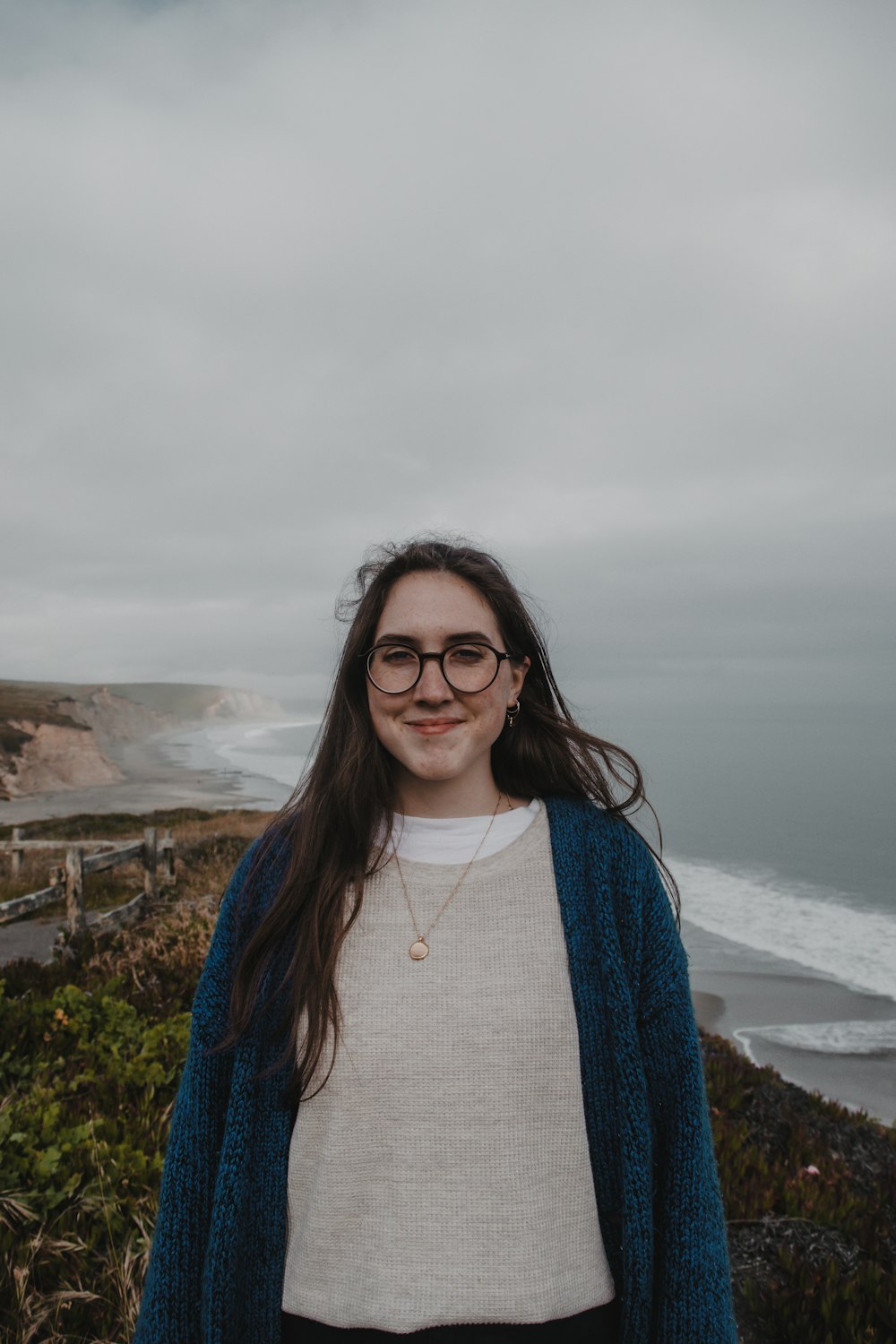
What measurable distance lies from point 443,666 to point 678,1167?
3.94 ft

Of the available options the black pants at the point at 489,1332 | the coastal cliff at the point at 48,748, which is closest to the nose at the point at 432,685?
the black pants at the point at 489,1332

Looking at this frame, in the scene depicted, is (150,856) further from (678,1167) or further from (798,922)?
(798,922)

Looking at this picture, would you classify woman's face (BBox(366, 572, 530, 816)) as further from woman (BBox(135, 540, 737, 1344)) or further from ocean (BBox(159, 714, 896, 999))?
ocean (BBox(159, 714, 896, 999))

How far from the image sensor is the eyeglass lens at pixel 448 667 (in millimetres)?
1821

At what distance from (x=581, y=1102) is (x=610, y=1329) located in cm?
47

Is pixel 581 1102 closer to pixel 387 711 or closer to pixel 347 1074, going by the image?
pixel 347 1074

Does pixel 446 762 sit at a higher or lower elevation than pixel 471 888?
higher

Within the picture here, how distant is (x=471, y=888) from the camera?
1757 millimetres

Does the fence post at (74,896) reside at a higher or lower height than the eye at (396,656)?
lower

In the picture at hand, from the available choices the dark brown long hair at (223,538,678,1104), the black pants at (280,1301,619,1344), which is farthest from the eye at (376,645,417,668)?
the black pants at (280,1301,619,1344)

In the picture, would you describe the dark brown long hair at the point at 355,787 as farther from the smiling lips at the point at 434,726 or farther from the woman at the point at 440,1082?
the smiling lips at the point at 434,726

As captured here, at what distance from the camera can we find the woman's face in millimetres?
1807

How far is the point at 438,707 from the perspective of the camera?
1.82 meters

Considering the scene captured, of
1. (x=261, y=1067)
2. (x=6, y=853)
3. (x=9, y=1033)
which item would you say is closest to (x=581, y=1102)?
(x=261, y=1067)
